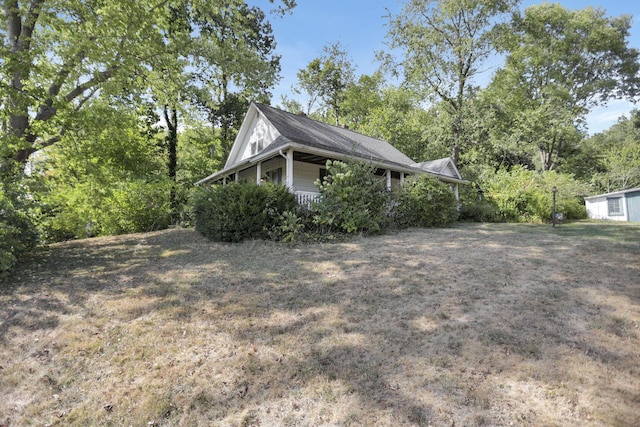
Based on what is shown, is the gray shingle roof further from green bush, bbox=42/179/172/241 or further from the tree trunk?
the tree trunk

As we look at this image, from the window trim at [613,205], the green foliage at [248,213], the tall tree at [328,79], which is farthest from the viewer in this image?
the tall tree at [328,79]

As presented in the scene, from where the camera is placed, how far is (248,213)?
860 cm

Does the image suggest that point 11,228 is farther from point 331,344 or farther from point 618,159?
point 618,159

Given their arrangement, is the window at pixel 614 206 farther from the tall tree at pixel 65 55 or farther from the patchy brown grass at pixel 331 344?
the tall tree at pixel 65 55

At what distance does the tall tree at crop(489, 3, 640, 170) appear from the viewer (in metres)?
25.5

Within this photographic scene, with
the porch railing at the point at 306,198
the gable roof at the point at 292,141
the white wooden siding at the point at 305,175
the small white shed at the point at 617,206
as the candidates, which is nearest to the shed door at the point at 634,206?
the small white shed at the point at 617,206

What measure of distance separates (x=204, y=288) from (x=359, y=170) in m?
6.06

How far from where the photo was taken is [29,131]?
25.4 ft

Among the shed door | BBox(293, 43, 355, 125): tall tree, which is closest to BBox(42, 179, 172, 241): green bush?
BBox(293, 43, 355, 125): tall tree

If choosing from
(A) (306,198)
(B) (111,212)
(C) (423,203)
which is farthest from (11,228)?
(C) (423,203)

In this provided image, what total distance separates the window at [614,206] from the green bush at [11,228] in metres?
30.0

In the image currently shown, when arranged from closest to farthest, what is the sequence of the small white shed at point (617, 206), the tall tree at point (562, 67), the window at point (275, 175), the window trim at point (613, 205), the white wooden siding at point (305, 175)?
1. the white wooden siding at point (305, 175)
2. the window at point (275, 175)
3. the small white shed at point (617, 206)
4. the window trim at point (613, 205)
5. the tall tree at point (562, 67)

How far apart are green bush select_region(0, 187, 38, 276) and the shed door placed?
94.9 feet

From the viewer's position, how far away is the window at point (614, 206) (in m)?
21.1
